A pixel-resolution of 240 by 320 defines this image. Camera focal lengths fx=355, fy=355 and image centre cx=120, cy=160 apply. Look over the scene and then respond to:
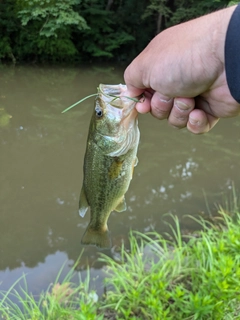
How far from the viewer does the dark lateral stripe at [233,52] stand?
4.04 feet

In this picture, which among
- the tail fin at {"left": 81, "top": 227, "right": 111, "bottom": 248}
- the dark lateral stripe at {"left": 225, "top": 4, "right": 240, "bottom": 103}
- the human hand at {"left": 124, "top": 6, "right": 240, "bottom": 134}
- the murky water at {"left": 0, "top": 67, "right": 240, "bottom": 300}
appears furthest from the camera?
the murky water at {"left": 0, "top": 67, "right": 240, "bottom": 300}

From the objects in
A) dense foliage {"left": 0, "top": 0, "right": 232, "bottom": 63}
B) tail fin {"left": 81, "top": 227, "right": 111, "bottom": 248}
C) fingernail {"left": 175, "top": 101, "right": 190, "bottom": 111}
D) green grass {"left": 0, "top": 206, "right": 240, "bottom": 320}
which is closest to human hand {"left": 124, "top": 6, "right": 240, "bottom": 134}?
fingernail {"left": 175, "top": 101, "right": 190, "bottom": 111}

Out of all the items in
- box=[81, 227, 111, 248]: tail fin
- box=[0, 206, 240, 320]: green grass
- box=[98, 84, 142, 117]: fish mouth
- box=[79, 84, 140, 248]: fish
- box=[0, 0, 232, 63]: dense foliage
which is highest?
box=[98, 84, 142, 117]: fish mouth

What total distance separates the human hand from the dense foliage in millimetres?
14270

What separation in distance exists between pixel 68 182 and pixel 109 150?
→ 4.34m

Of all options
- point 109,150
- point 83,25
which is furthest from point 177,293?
point 83,25

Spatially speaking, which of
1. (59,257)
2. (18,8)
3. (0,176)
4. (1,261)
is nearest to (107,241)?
(59,257)

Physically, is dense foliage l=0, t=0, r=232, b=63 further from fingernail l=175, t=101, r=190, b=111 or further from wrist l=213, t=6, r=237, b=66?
wrist l=213, t=6, r=237, b=66

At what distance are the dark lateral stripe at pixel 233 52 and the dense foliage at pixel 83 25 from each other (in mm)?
14681

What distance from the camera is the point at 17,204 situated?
17.5 ft

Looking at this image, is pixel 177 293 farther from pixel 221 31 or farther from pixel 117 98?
pixel 221 31

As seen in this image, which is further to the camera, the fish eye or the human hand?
the fish eye

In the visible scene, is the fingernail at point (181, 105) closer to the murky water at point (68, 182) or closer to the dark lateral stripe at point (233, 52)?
the dark lateral stripe at point (233, 52)

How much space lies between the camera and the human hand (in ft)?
4.46
